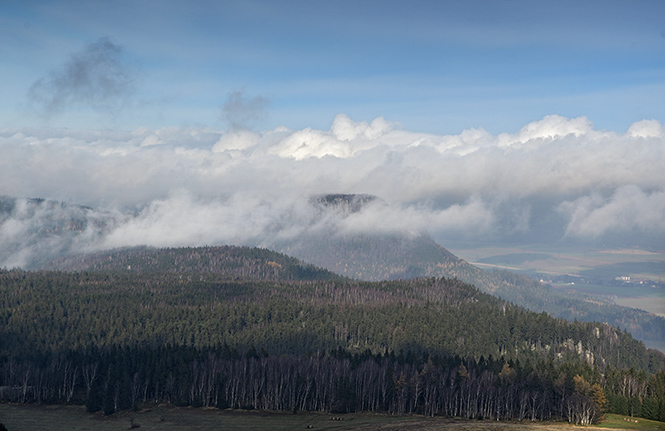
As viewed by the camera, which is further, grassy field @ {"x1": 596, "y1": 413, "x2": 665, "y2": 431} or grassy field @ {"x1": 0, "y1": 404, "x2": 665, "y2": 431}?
grassy field @ {"x1": 596, "y1": 413, "x2": 665, "y2": 431}

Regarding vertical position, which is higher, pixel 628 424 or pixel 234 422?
pixel 628 424

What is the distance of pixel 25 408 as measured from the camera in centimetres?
19950

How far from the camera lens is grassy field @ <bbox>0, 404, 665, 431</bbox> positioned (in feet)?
527

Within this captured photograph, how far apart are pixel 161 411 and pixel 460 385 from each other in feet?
291

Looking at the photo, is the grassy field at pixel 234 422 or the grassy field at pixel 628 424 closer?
the grassy field at pixel 234 422

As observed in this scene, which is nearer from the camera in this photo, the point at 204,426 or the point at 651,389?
the point at 204,426

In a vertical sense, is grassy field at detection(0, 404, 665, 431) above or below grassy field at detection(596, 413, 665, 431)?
below

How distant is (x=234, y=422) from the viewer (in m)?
177

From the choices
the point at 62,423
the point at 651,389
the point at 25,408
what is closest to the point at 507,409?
the point at 651,389

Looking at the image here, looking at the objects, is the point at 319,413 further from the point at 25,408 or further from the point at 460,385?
the point at 25,408

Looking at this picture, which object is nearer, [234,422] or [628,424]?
[628,424]

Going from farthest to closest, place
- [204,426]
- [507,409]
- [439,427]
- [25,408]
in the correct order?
[25,408]
[507,409]
[204,426]
[439,427]

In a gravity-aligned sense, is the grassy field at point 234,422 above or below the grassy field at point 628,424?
below

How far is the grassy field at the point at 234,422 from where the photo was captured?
160500 millimetres
